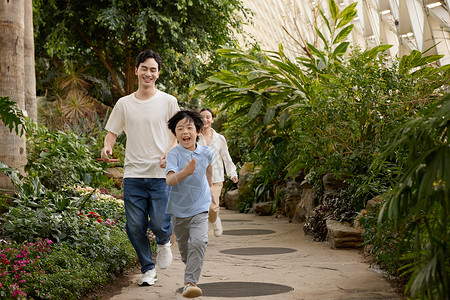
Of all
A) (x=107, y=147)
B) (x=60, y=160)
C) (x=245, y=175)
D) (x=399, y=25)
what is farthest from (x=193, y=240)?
(x=245, y=175)

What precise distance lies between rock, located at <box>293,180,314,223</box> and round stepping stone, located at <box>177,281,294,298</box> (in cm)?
448

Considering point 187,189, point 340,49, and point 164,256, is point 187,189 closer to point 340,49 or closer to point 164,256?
point 164,256

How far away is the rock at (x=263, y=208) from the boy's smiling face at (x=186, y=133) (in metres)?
8.77

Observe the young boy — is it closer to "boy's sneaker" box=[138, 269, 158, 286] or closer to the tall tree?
"boy's sneaker" box=[138, 269, 158, 286]

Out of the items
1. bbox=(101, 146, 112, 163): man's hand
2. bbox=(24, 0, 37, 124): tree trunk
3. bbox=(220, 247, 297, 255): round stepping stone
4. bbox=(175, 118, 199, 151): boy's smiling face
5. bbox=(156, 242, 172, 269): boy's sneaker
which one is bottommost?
bbox=(220, 247, 297, 255): round stepping stone

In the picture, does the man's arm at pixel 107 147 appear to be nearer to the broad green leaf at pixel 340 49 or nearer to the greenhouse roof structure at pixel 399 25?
the greenhouse roof structure at pixel 399 25

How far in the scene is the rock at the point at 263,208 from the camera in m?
13.1

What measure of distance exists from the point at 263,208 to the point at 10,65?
8013 mm

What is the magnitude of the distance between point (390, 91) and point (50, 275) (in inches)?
201

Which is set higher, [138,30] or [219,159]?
[138,30]

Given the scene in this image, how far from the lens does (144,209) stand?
4.85 m

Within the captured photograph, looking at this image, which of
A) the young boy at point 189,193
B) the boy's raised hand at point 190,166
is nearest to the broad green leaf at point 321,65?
the young boy at point 189,193

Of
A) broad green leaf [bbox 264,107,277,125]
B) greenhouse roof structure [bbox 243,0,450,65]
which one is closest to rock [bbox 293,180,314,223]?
broad green leaf [bbox 264,107,277,125]

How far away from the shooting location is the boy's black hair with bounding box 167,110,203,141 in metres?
4.50
